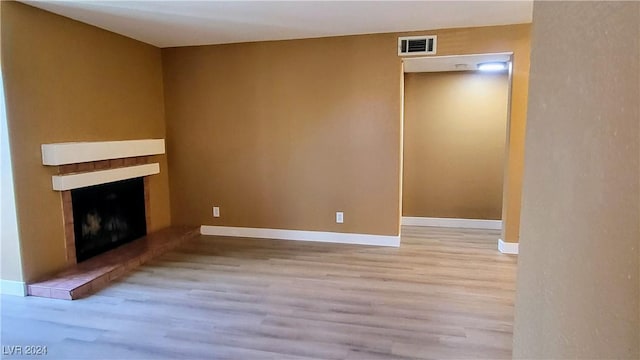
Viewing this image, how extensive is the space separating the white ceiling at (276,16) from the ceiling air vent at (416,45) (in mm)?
122

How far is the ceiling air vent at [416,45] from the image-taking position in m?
4.10

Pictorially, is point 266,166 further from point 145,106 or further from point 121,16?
point 121,16

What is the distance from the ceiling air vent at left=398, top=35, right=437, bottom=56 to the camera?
410cm

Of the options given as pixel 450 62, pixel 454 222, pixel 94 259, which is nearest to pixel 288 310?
pixel 94 259

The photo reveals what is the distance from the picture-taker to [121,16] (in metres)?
3.50

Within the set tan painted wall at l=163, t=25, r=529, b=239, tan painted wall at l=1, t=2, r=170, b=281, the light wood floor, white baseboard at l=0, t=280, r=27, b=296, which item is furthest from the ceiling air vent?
white baseboard at l=0, t=280, r=27, b=296

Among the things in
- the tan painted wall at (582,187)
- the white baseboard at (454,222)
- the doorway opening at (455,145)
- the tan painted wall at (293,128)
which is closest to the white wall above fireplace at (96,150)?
the tan painted wall at (293,128)

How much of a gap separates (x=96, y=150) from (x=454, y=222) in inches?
175

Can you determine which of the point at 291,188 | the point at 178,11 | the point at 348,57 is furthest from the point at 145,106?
the point at 348,57

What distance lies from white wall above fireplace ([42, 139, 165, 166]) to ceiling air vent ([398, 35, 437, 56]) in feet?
9.85

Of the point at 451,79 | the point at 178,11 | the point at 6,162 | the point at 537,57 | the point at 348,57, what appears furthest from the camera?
the point at 451,79

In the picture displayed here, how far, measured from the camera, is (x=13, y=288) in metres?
3.20

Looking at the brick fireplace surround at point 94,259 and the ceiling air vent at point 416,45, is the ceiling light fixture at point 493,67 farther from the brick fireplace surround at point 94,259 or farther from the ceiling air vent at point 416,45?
the brick fireplace surround at point 94,259

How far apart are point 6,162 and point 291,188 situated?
2.69 meters
